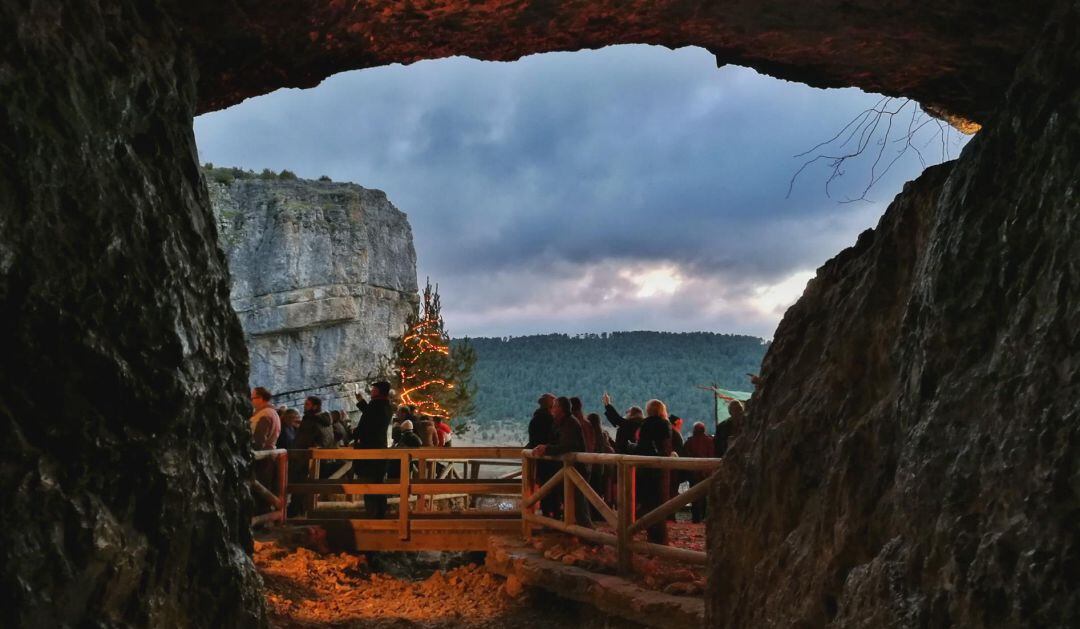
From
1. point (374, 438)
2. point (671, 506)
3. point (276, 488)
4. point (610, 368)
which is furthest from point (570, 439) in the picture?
point (610, 368)

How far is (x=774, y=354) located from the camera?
4.22 metres

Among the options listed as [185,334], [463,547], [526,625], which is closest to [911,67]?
[185,334]

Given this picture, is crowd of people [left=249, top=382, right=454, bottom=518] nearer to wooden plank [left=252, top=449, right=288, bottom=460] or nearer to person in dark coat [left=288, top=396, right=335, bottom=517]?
person in dark coat [left=288, top=396, right=335, bottom=517]

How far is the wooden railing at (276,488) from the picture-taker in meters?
8.59

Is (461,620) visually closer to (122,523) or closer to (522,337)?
(122,523)

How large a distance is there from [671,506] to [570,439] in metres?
1.79

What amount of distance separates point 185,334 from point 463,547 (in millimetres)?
6960

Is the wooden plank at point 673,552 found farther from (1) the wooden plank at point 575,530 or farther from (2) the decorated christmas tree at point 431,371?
(2) the decorated christmas tree at point 431,371

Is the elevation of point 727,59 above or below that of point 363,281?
below

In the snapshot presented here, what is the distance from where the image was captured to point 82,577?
7.72 ft

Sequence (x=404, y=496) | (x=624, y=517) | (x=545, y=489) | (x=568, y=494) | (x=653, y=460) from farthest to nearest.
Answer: (x=404, y=496), (x=545, y=489), (x=568, y=494), (x=624, y=517), (x=653, y=460)

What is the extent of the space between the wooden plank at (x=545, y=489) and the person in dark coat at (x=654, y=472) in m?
0.83

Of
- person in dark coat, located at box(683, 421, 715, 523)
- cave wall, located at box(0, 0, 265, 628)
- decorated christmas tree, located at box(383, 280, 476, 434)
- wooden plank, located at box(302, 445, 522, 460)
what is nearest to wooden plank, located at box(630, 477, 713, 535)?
wooden plank, located at box(302, 445, 522, 460)

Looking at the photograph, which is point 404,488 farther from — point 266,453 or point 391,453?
point 266,453
